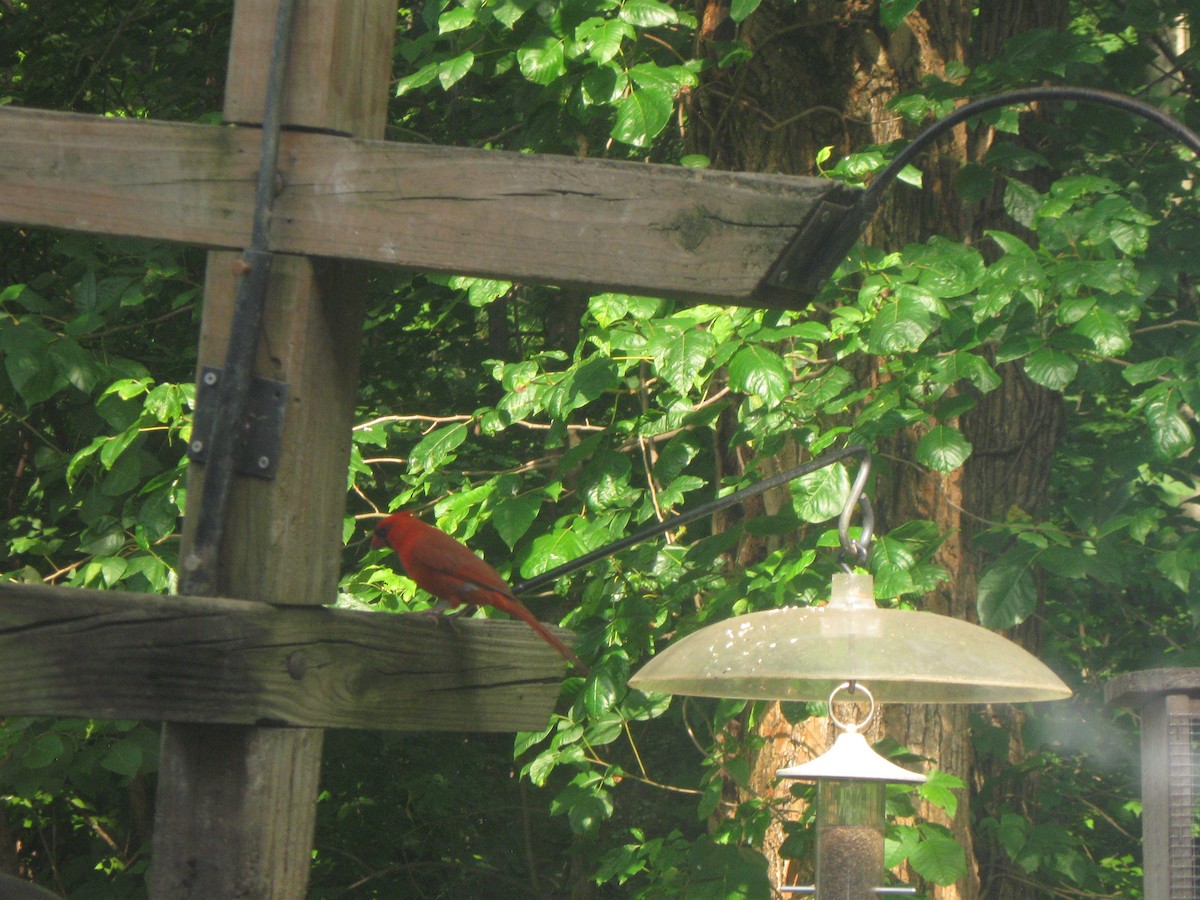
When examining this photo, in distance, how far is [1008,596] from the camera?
140 inches

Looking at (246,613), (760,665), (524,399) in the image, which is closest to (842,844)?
(760,665)

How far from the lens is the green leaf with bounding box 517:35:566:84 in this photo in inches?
137

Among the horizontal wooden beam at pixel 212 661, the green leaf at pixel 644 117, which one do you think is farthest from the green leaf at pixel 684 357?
the horizontal wooden beam at pixel 212 661

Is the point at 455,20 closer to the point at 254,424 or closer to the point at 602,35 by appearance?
the point at 602,35

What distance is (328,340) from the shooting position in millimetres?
1616

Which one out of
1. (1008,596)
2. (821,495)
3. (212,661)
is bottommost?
(212,661)

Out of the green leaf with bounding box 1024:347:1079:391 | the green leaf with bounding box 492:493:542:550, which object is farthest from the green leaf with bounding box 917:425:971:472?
the green leaf with bounding box 492:493:542:550

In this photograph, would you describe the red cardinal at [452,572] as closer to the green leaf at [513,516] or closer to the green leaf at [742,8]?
the green leaf at [513,516]

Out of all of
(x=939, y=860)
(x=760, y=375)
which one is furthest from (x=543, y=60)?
(x=939, y=860)

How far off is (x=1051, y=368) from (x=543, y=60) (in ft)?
5.02

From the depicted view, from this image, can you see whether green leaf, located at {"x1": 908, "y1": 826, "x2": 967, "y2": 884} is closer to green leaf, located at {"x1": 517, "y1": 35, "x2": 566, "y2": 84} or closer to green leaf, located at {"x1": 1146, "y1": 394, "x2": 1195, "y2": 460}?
green leaf, located at {"x1": 1146, "y1": 394, "x2": 1195, "y2": 460}

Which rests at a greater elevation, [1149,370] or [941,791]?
[1149,370]

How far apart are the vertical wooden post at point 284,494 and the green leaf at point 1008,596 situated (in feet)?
7.79

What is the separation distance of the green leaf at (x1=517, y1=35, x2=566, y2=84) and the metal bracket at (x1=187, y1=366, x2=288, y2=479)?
83.2 inches
